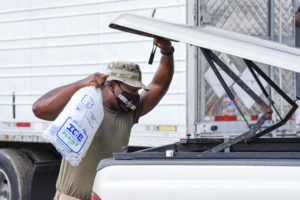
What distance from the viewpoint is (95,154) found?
399 cm

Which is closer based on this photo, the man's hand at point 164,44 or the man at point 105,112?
the man at point 105,112

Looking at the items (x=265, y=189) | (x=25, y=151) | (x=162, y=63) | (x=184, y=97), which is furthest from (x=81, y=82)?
(x=25, y=151)

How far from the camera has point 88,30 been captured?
7.07 meters

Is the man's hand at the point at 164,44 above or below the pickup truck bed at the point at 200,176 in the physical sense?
above

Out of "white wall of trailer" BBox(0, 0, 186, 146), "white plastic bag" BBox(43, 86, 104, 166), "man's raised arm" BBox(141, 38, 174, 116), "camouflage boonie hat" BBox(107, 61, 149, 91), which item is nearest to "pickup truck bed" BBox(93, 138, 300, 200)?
"white plastic bag" BBox(43, 86, 104, 166)

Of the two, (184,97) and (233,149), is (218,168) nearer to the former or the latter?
(233,149)

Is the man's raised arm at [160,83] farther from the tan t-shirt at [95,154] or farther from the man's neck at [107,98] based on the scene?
the man's neck at [107,98]

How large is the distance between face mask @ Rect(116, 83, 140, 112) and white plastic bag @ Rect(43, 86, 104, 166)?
0.32 m

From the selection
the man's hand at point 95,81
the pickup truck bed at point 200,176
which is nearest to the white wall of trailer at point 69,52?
the man's hand at point 95,81

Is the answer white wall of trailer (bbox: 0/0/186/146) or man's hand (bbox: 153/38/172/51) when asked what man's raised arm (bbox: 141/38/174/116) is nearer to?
man's hand (bbox: 153/38/172/51)

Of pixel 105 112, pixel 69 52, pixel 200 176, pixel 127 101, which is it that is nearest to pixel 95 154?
pixel 105 112

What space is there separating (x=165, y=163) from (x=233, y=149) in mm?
1004

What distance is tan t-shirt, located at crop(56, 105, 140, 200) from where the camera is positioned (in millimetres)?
3918

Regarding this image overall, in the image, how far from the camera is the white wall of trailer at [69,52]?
6.50 m
